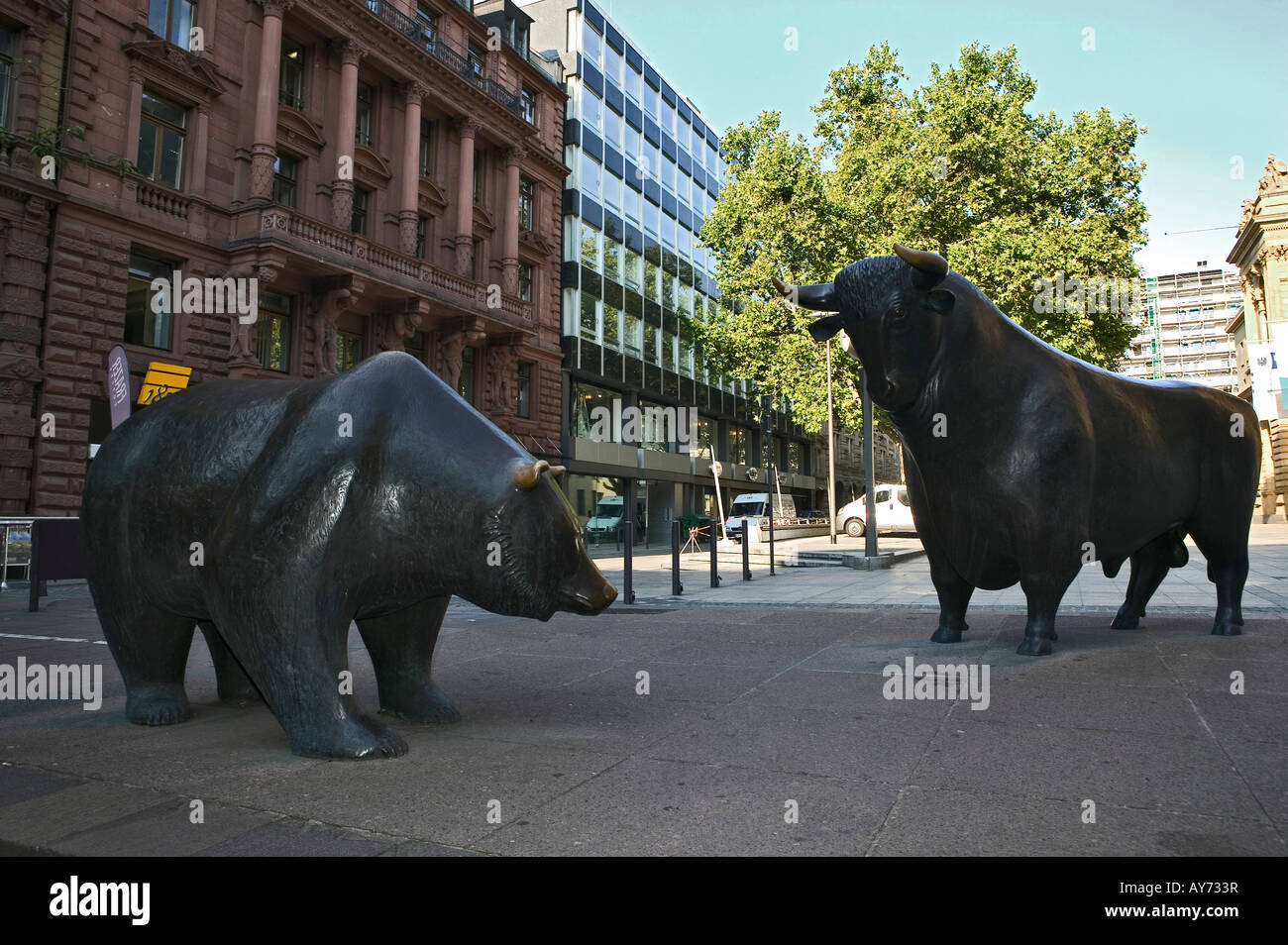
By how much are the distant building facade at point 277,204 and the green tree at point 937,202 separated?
857 cm

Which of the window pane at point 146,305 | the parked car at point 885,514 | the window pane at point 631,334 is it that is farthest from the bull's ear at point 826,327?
the window pane at point 631,334

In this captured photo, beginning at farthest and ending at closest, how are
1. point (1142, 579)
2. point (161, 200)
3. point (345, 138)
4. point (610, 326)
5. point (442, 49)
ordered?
1. point (610, 326)
2. point (442, 49)
3. point (345, 138)
4. point (161, 200)
5. point (1142, 579)

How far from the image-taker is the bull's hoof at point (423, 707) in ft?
13.1

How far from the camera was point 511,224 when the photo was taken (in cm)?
2898

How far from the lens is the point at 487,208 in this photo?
2891 centimetres

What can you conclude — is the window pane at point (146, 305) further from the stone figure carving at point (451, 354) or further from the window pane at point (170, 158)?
the stone figure carving at point (451, 354)

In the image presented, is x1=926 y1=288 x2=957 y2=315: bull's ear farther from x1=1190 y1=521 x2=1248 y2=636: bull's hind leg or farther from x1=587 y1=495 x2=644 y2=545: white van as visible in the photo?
x1=587 y1=495 x2=644 y2=545: white van

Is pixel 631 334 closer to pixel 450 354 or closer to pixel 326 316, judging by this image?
pixel 450 354

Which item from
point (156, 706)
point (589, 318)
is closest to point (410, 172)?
point (589, 318)

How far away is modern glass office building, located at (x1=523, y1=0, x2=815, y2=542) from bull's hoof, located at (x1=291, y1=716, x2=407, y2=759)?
28542 mm

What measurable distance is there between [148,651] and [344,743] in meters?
1.42
